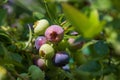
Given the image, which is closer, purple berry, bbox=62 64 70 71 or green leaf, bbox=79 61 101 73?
green leaf, bbox=79 61 101 73

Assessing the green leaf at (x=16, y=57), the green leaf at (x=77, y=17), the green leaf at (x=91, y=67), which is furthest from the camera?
the green leaf at (x=16, y=57)

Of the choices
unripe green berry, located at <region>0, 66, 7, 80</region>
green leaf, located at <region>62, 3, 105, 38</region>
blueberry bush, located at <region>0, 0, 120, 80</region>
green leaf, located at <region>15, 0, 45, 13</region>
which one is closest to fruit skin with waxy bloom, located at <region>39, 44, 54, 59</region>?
blueberry bush, located at <region>0, 0, 120, 80</region>

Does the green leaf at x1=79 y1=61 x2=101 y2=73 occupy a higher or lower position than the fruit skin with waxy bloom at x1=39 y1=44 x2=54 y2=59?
lower

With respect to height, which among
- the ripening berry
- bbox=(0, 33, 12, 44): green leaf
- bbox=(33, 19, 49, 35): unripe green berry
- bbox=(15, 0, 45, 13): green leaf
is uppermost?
bbox=(15, 0, 45, 13): green leaf

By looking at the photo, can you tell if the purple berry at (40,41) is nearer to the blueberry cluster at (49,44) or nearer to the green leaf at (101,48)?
the blueberry cluster at (49,44)

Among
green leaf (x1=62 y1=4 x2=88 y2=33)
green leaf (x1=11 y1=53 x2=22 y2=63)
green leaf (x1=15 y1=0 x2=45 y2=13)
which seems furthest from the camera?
green leaf (x1=15 y1=0 x2=45 y2=13)

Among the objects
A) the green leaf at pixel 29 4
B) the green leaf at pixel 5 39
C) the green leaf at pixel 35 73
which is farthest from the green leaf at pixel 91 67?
the green leaf at pixel 29 4

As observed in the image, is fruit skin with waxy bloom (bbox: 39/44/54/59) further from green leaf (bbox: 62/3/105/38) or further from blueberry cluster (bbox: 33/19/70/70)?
green leaf (bbox: 62/3/105/38)
